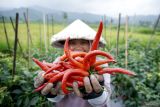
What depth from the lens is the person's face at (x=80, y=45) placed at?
2586 mm

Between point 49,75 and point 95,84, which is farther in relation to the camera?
point 49,75

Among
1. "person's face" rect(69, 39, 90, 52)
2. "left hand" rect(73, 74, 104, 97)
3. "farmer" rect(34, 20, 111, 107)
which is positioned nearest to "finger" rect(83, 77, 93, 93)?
"left hand" rect(73, 74, 104, 97)

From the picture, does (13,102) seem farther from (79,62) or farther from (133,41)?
(133,41)

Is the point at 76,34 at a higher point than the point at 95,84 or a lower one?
higher

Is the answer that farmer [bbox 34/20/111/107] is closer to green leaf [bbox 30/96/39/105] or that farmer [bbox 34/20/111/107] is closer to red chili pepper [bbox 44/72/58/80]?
red chili pepper [bbox 44/72/58/80]

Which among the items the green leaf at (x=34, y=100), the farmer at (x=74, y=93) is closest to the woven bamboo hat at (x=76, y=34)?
the farmer at (x=74, y=93)

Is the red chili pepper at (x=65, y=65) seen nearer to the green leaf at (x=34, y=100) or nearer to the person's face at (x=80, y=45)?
the person's face at (x=80, y=45)

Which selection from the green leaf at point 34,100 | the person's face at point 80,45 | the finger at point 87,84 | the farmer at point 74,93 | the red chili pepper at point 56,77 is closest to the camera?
the finger at point 87,84

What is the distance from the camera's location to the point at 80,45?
8.62 ft

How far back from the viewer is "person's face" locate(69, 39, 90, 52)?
2.59m

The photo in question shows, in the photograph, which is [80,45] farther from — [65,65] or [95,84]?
[95,84]

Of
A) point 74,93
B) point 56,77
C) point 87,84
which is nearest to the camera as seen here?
point 87,84

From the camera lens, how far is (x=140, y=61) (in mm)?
6656

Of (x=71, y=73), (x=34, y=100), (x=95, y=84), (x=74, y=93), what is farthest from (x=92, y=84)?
(x=34, y=100)
